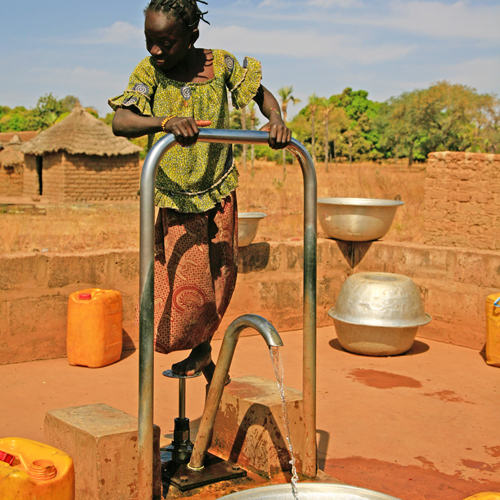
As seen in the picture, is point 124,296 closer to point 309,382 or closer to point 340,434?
point 340,434

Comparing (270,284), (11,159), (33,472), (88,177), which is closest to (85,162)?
(88,177)

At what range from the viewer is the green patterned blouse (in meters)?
2.05

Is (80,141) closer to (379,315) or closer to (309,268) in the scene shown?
(379,315)

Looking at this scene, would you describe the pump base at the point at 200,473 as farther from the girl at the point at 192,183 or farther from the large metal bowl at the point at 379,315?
the large metal bowl at the point at 379,315

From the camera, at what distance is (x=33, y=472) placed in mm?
1452

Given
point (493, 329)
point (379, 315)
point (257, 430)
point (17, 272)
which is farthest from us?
point (379, 315)

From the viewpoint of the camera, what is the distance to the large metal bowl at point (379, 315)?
4465 millimetres

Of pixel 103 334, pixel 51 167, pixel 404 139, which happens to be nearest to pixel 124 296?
pixel 103 334

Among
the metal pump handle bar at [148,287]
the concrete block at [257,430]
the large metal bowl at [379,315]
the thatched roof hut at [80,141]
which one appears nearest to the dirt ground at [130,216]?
the thatched roof hut at [80,141]

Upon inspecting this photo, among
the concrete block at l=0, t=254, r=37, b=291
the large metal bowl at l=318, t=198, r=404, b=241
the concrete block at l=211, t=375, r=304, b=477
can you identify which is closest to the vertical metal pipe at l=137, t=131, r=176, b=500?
the concrete block at l=211, t=375, r=304, b=477

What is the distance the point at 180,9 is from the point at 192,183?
0.57 m

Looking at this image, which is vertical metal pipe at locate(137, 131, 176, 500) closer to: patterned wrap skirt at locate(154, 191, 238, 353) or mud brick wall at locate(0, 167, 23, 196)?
patterned wrap skirt at locate(154, 191, 238, 353)

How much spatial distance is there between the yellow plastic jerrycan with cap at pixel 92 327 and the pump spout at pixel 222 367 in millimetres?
2069

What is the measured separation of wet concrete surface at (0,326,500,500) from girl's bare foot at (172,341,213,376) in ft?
2.71
